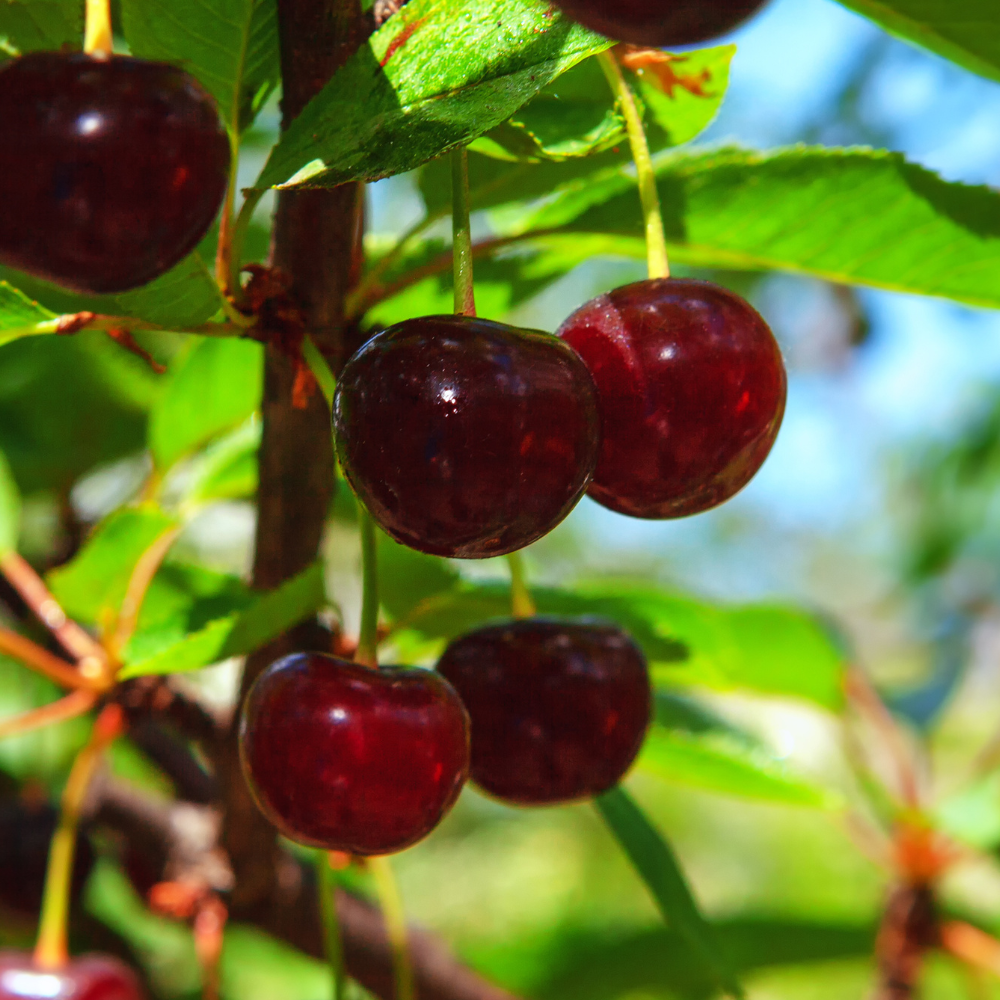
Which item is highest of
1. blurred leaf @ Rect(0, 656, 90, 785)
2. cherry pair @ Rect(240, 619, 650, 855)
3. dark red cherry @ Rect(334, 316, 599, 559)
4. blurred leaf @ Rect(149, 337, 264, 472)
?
blurred leaf @ Rect(149, 337, 264, 472)

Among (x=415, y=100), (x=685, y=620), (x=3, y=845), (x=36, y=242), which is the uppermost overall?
(x=415, y=100)

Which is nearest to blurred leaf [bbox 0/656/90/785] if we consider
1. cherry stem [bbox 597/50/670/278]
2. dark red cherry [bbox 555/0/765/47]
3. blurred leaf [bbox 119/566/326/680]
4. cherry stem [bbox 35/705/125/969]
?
cherry stem [bbox 35/705/125/969]

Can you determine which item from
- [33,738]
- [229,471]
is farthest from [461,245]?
[33,738]

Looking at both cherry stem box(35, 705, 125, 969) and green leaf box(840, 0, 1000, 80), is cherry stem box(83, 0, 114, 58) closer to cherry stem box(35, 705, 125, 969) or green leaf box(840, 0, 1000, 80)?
green leaf box(840, 0, 1000, 80)

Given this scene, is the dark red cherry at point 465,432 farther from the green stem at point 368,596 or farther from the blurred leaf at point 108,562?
the blurred leaf at point 108,562

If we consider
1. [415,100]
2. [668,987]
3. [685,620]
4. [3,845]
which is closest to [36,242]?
[415,100]

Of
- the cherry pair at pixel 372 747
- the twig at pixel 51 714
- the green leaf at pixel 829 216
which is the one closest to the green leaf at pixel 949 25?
the green leaf at pixel 829 216

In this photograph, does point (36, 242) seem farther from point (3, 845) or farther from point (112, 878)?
point (112, 878)
